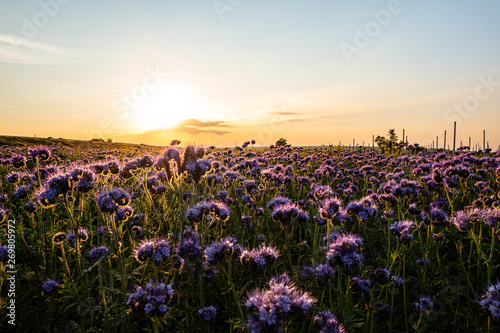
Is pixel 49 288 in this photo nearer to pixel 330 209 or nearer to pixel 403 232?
pixel 330 209

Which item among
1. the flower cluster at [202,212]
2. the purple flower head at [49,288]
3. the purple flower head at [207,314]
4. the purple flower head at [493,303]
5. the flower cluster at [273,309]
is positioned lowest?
the purple flower head at [207,314]

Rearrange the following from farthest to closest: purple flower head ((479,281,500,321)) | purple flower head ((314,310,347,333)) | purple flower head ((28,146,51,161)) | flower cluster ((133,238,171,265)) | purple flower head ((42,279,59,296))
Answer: purple flower head ((28,146,51,161)) → purple flower head ((42,279,59,296)) → flower cluster ((133,238,171,265)) → purple flower head ((314,310,347,333)) → purple flower head ((479,281,500,321))

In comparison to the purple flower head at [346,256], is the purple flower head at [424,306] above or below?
below

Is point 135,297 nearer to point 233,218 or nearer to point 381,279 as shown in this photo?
point 381,279

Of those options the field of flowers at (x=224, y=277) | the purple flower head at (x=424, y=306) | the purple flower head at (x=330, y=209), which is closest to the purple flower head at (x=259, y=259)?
the field of flowers at (x=224, y=277)

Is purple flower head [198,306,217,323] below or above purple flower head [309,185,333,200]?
below

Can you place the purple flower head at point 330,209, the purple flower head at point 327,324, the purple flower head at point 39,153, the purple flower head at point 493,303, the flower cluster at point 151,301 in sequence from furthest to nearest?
the purple flower head at point 39,153 → the purple flower head at point 330,209 → the purple flower head at point 327,324 → the flower cluster at point 151,301 → the purple flower head at point 493,303

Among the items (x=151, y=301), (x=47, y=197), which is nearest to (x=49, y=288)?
(x=47, y=197)

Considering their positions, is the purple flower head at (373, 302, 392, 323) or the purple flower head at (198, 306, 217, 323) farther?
the purple flower head at (198, 306, 217, 323)

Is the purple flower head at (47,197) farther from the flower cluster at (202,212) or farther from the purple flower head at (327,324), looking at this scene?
the purple flower head at (327,324)

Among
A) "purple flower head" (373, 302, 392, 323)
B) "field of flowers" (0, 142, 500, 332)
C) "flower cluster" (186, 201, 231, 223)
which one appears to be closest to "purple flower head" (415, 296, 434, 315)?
"field of flowers" (0, 142, 500, 332)

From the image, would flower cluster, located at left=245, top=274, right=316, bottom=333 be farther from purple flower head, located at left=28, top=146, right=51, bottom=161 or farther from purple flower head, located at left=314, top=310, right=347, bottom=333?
purple flower head, located at left=28, top=146, right=51, bottom=161

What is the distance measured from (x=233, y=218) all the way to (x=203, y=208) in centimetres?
333

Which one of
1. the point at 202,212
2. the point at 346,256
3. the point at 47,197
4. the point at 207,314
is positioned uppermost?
the point at 47,197
